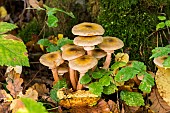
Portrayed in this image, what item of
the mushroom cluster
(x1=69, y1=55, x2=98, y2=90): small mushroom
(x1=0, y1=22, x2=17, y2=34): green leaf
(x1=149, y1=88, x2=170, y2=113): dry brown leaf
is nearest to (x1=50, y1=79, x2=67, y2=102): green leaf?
the mushroom cluster

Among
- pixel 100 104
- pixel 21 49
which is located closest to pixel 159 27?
pixel 100 104

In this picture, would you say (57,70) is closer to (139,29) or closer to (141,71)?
(141,71)

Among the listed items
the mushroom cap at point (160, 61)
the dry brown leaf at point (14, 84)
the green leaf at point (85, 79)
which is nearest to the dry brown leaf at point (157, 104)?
the mushroom cap at point (160, 61)

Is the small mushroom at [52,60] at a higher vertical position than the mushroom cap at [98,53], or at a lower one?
lower

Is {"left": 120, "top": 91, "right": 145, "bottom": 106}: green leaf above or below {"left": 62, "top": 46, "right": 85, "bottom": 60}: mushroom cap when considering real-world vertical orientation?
below

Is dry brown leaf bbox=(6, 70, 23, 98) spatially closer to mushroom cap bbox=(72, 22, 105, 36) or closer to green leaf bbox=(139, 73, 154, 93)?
mushroom cap bbox=(72, 22, 105, 36)

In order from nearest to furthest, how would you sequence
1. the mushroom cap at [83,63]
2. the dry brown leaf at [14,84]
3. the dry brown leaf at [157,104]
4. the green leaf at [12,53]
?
the green leaf at [12,53] → the mushroom cap at [83,63] → the dry brown leaf at [14,84] → the dry brown leaf at [157,104]

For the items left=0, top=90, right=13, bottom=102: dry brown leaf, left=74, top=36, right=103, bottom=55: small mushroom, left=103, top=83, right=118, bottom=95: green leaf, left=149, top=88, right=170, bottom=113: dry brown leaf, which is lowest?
left=149, top=88, right=170, bottom=113: dry brown leaf

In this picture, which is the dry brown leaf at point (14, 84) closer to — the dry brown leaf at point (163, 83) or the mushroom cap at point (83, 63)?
the mushroom cap at point (83, 63)
